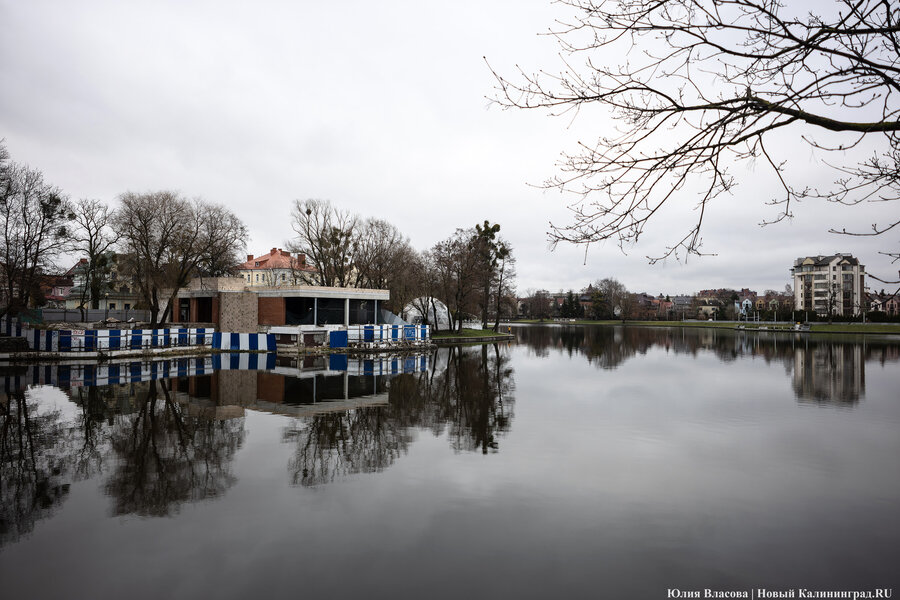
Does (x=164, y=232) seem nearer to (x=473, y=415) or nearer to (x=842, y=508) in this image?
(x=473, y=415)

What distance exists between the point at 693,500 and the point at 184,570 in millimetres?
5718

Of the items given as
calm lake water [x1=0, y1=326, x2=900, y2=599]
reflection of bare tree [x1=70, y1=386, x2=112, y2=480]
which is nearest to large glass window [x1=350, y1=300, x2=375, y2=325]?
reflection of bare tree [x1=70, y1=386, x2=112, y2=480]

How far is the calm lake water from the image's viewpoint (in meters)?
4.50

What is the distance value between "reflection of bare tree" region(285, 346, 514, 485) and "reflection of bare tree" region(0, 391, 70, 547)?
2.93 meters

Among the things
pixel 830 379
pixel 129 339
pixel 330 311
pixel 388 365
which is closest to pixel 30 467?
pixel 388 365

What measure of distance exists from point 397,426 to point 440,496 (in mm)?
4065

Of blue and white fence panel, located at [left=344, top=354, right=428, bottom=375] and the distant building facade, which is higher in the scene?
the distant building facade

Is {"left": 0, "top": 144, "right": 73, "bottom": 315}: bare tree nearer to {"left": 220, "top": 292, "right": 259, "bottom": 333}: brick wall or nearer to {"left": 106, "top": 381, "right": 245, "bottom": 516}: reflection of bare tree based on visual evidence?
{"left": 220, "top": 292, "right": 259, "bottom": 333}: brick wall

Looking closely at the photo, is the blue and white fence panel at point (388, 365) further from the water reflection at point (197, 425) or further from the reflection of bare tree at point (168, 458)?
the reflection of bare tree at point (168, 458)

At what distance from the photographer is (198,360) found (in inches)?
956

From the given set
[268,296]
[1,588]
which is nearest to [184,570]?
[1,588]

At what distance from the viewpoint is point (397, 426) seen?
33.9 feet

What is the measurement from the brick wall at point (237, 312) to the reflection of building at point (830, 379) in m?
30.7

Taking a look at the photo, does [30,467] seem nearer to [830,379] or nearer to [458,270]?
[830,379]
